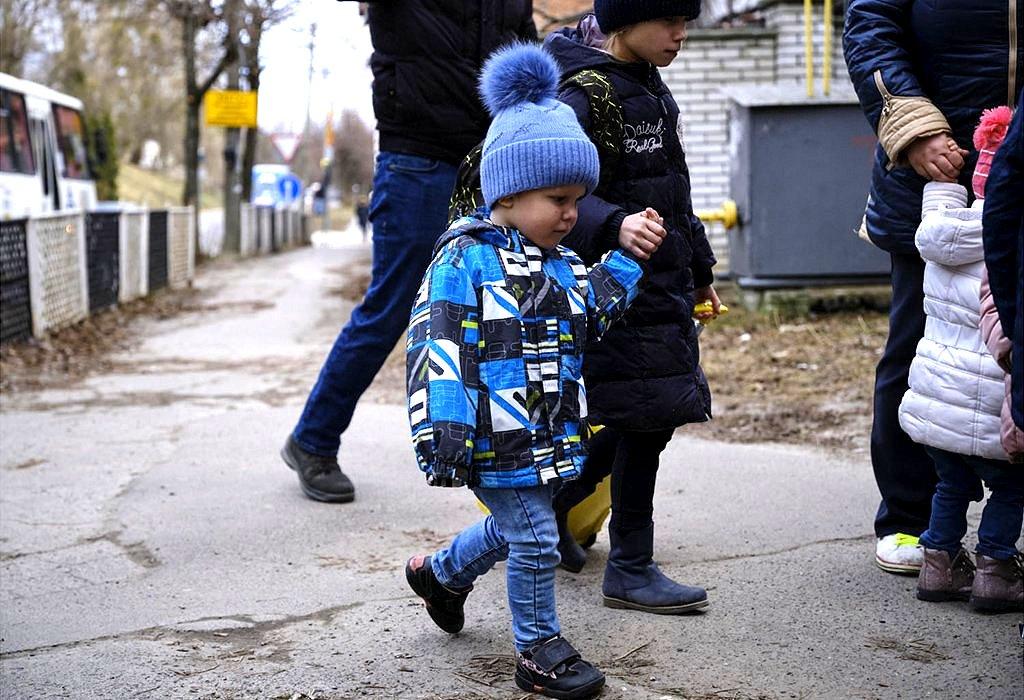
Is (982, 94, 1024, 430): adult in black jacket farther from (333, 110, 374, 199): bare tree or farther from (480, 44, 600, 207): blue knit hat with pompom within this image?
(333, 110, 374, 199): bare tree

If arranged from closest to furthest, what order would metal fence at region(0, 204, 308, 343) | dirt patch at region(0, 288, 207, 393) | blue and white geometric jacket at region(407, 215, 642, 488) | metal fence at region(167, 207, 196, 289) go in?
blue and white geometric jacket at region(407, 215, 642, 488)
dirt patch at region(0, 288, 207, 393)
metal fence at region(0, 204, 308, 343)
metal fence at region(167, 207, 196, 289)

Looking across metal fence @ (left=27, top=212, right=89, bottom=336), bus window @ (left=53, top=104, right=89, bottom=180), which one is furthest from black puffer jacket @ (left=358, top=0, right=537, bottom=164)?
bus window @ (left=53, top=104, right=89, bottom=180)

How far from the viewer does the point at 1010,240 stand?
2.32m

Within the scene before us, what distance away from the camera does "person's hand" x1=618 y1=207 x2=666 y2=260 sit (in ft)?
9.98

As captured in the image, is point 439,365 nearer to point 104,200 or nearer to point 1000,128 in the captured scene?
point 1000,128

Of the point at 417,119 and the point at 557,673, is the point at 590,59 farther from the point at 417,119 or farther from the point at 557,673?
the point at 557,673

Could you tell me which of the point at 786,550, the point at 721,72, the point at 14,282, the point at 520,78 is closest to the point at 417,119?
the point at 520,78

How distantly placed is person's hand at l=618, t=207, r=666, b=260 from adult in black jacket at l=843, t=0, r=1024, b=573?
0.89 metres

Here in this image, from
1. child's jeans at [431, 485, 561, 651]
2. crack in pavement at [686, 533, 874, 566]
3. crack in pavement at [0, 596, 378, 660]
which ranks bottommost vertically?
crack in pavement at [0, 596, 378, 660]

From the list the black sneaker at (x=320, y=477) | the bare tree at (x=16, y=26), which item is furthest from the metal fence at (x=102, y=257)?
the bare tree at (x=16, y=26)

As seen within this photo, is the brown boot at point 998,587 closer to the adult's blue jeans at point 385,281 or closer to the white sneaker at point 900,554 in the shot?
the white sneaker at point 900,554

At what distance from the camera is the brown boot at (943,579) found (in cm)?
345

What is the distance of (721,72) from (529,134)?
9258mm

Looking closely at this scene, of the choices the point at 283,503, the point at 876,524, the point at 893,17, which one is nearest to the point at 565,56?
the point at 893,17
